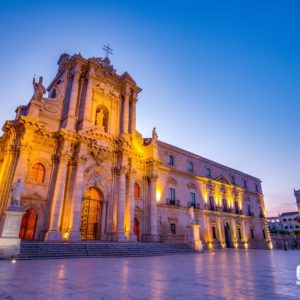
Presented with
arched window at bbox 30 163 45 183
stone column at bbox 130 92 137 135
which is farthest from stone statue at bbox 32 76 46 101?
stone column at bbox 130 92 137 135

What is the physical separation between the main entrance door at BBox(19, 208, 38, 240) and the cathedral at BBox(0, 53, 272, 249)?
2.6 inches

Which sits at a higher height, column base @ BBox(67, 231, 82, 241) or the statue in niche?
the statue in niche

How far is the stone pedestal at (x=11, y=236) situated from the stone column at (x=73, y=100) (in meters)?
9.13

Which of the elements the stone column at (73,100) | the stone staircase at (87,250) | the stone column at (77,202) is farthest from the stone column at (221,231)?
the stone column at (73,100)

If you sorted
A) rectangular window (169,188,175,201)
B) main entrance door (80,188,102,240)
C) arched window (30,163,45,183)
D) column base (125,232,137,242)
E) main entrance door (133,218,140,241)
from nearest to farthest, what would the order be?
arched window (30,163,45,183) → main entrance door (80,188,102,240) → column base (125,232,137,242) → main entrance door (133,218,140,241) → rectangular window (169,188,175,201)

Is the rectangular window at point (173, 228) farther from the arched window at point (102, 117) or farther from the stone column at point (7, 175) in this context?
the stone column at point (7, 175)

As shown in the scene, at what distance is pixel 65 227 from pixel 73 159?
5.46 metres

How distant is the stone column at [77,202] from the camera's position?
17562 mm

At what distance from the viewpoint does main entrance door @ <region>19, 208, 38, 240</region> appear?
16891mm

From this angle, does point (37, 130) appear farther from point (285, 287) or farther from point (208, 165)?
point (208, 165)

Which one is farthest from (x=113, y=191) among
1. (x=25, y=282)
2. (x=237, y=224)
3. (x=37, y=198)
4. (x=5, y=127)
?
(x=237, y=224)

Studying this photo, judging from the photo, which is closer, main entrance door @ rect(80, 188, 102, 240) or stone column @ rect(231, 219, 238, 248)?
main entrance door @ rect(80, 188, 102, 240)

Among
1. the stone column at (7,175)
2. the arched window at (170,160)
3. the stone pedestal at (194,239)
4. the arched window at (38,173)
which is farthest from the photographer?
the arched window at (170,160)

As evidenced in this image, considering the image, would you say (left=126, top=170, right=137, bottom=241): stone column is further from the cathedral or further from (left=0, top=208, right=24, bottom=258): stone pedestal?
(left=0, top=208, right=24, bottom=258): stone pedestal
